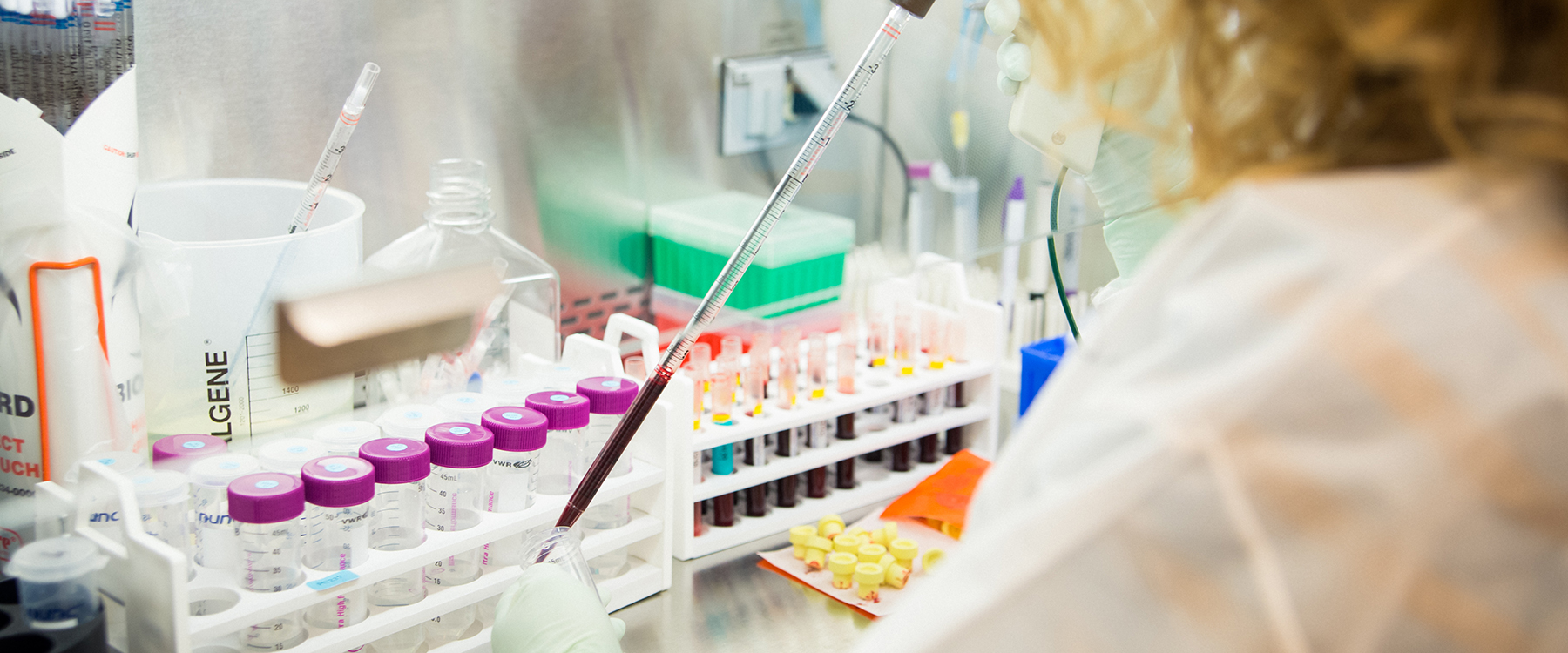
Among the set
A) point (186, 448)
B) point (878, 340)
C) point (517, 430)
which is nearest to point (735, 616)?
point (517, 430)

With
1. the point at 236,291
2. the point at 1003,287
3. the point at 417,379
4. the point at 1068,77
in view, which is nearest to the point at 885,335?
the point at 1003,287

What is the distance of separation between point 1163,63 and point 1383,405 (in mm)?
221

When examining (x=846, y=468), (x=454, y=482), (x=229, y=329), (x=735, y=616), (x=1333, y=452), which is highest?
(x=1333, y=452)

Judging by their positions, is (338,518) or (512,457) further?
(512,457)

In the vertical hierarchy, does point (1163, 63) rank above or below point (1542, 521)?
above

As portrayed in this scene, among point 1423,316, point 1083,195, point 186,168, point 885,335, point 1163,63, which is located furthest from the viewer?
point 1083,195

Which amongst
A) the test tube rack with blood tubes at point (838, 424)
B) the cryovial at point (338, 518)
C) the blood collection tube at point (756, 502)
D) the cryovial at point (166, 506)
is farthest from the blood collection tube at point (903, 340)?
the cryovial at point (166, 506)

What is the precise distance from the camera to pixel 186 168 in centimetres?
134

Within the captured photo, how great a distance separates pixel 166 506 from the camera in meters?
1.01

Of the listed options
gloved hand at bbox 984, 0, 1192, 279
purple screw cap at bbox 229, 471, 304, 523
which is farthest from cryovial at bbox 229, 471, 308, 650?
gloved hand at bbox 984, 0, 1192, 279

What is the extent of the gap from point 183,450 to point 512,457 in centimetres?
29

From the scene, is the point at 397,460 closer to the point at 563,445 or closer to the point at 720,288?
the point at 563,445

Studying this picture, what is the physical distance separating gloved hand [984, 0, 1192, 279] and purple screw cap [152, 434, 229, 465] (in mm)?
827

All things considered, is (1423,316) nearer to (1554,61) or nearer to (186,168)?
(1554,61)
